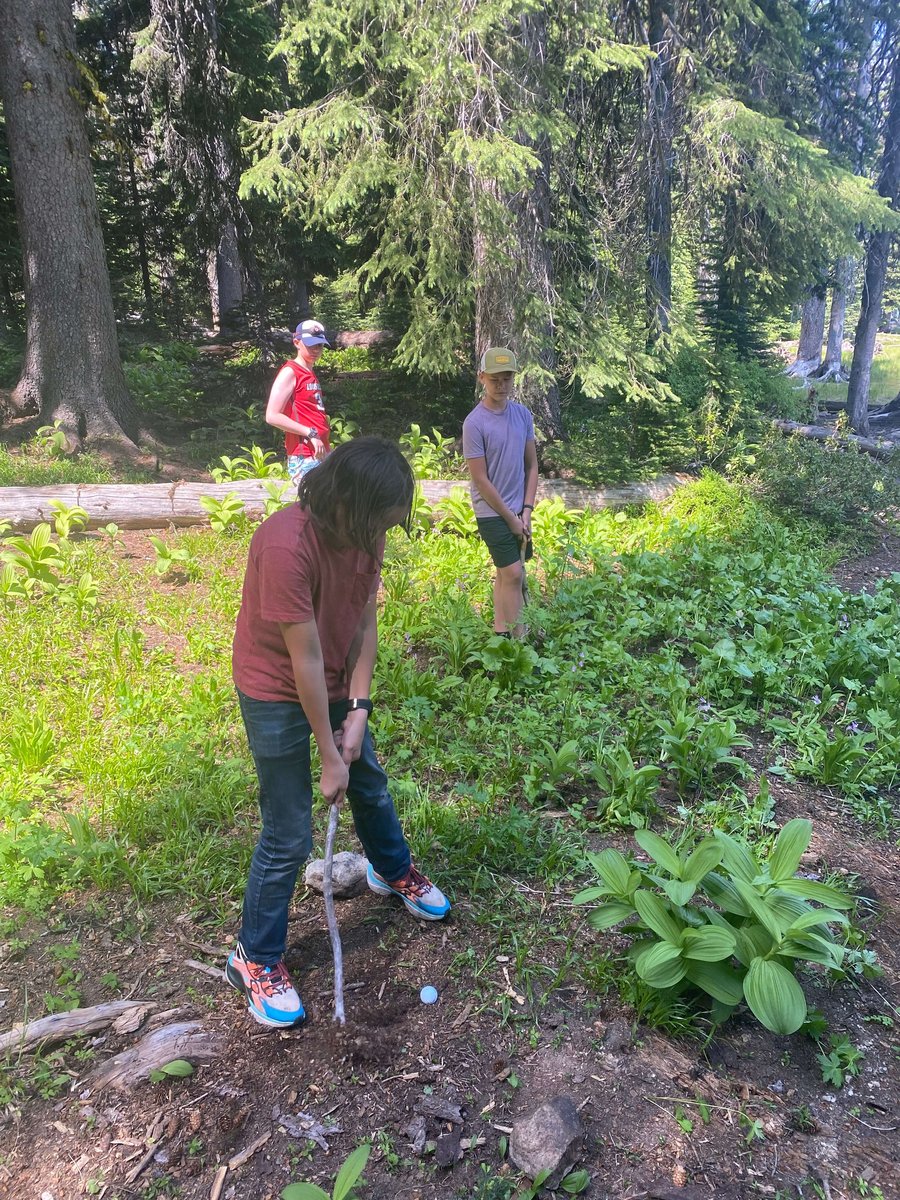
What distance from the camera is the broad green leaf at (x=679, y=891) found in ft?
8.36

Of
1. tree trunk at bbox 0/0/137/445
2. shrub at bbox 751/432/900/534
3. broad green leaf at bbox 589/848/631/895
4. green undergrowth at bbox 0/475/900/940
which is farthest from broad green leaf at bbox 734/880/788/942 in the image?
tree trunk at bbox 0/0/137/445

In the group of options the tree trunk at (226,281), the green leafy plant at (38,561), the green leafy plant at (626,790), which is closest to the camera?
the green leafy plant at (626,790)

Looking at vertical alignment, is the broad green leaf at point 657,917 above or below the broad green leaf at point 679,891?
below

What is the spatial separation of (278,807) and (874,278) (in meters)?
15.4

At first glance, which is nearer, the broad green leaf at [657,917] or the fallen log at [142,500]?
the broad green leaf at [657,917]

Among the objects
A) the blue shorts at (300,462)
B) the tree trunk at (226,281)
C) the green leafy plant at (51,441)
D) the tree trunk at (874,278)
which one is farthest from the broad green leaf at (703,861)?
the tree trunk at (874,278)

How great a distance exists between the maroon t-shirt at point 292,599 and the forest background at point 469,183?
6069 mm

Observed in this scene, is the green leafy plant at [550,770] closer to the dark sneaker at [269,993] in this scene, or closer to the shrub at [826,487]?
the dark sneaker at [269,993]

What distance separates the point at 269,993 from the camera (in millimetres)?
2604

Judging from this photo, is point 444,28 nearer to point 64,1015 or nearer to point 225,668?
point 225,668

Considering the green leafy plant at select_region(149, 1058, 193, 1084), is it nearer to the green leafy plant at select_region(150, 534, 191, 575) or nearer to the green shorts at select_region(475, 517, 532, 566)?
the green shorts at select_region(475, 517, 532, 566)

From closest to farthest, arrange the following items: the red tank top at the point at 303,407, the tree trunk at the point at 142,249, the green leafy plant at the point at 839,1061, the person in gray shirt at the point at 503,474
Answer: the green leafy plant at the point at 839,1061
the person in gray shirt at the point at 503,474
the red tank top at the point at 303,407
the tree trunk at the point at 142,249

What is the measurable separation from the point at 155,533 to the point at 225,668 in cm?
299

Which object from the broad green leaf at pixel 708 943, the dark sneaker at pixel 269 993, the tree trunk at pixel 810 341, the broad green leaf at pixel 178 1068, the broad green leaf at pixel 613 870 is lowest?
the broad green leaf at pixel 178 1068
